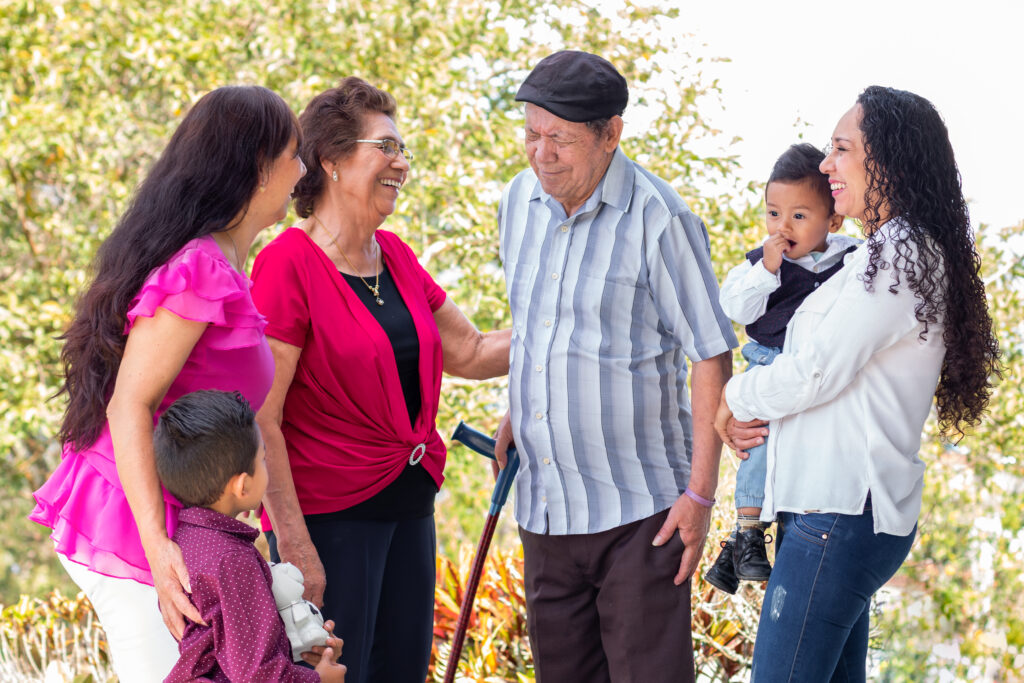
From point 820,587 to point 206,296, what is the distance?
1.24 meters

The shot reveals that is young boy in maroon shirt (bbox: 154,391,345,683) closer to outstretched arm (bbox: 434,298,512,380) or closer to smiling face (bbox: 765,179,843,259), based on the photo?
outstretched arm (bbox: 434,298,512,380)

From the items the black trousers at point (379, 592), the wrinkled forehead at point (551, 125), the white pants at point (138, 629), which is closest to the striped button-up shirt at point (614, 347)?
the wrinkled forehead at point (551, 125)

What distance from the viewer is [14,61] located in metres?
5.81

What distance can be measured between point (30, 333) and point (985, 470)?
5.00 m

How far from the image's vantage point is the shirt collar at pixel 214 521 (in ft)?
5.67

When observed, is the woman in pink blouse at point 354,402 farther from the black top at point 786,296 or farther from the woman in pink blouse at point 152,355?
the black top at point 786,296

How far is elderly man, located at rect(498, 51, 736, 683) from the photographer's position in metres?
2.09

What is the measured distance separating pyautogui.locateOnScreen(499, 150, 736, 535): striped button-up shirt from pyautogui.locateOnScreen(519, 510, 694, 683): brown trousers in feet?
0.19

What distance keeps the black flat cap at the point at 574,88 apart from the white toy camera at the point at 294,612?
1.05 m

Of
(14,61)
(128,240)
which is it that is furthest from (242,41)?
(128,240)

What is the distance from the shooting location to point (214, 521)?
173 cm

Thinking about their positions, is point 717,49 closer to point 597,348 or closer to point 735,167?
point 735,167

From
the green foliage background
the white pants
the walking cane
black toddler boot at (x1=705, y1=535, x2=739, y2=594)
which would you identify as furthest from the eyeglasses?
the green foliage background

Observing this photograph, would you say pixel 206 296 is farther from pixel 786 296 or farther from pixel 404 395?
pixel 786 296
